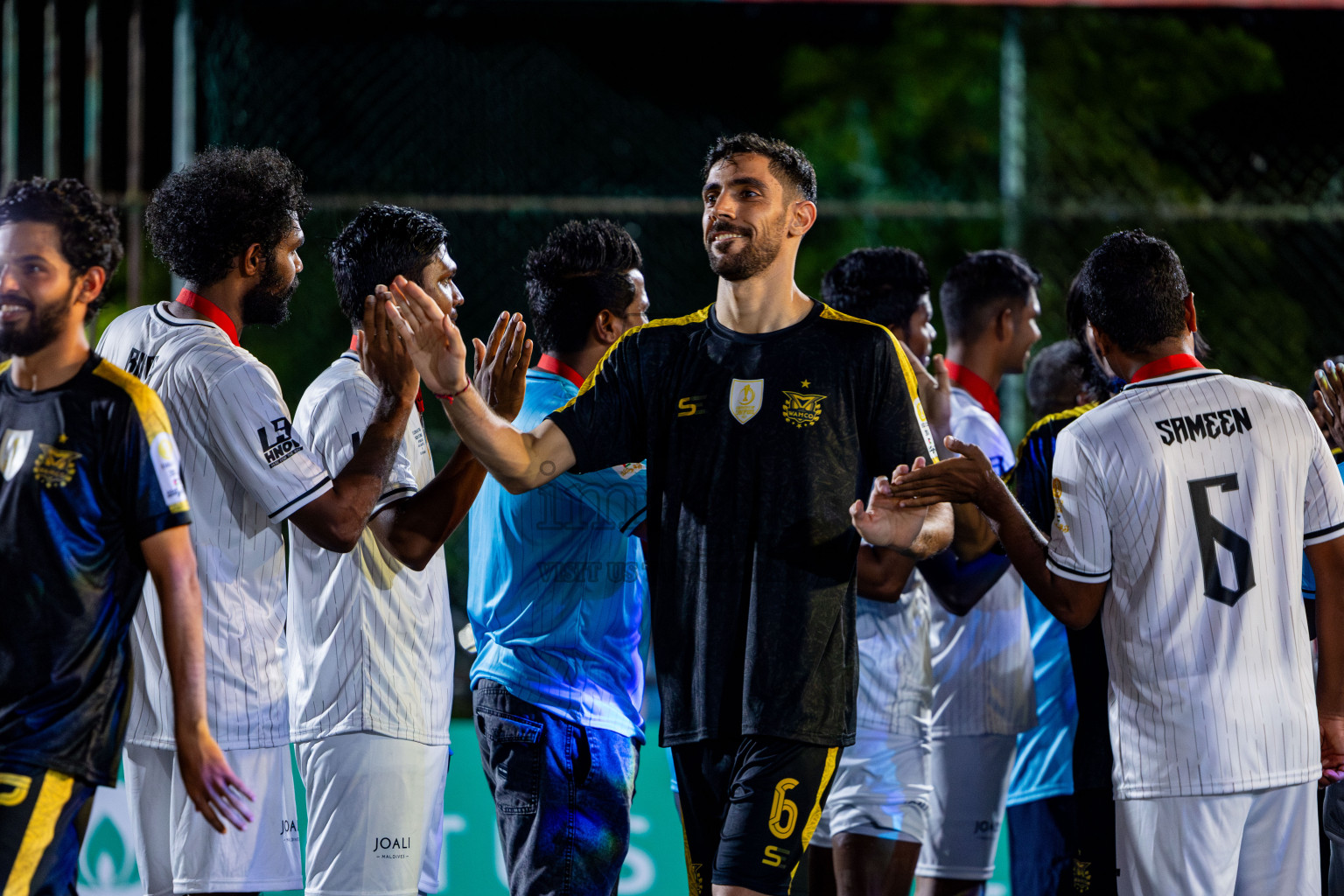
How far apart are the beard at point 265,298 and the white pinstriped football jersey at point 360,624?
0.24 m

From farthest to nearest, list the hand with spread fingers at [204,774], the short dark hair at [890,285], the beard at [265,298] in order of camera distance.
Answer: the short dark hair at [890,285]
the beard at [265,298]
the hand with spread fingers at [204,774]

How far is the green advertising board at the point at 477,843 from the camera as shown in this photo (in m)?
5.71

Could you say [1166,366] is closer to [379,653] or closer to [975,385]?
[975,385]

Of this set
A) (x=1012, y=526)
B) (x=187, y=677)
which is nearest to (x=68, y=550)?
(x=187, y=677)

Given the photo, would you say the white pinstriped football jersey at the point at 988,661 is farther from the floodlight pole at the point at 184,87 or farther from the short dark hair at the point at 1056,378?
the floodlight pole at the point at 184,87

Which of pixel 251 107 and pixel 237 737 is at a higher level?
pixel 251 107

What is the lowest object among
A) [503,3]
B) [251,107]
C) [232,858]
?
[232,858]

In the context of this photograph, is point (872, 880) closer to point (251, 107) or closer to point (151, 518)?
point (151, 518)

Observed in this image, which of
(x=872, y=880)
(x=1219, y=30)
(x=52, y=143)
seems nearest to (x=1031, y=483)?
(x=872, y=880)

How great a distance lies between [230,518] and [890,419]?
164cm

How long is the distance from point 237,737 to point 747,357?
154 centimetres

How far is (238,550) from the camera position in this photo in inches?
135

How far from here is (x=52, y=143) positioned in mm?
6301

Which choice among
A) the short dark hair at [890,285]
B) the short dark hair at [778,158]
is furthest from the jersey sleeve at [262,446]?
the short dark hair at [890,285]
